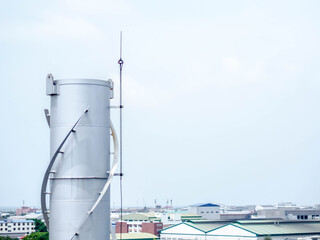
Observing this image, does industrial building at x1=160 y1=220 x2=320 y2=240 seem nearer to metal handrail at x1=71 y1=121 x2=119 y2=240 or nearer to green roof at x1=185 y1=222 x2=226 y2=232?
green roof at x1=185 y1=222 x2=226 y2=232

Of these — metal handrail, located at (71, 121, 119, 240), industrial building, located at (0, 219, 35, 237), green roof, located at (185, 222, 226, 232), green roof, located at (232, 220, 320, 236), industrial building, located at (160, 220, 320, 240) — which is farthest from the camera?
industrial building, located at (0, 219, 35, 237)

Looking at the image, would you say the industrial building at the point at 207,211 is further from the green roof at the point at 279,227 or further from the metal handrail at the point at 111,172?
the metal handrail at the point at 111,172

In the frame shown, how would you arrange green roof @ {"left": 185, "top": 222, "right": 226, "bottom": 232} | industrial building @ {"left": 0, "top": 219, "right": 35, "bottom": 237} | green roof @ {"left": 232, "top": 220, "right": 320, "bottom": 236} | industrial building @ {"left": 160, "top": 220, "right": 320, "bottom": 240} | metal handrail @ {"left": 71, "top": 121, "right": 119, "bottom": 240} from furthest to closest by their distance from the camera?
industrial building @ {"left": 0, "top": 219, "right": 35, "bottom": 237}, green roof @ {"left": 185, "top": 222, "right": 226, "bottom": 232}, green roof @ {"left": 232, "top": 220, "right": 320, "bottom": 236}, industrial building @ {"left": 160, "top": 220, "right": 320, "bottom": 240}, metal handrail @ {"left": 71, "top": 121, "right": 119, "bottom": 240}

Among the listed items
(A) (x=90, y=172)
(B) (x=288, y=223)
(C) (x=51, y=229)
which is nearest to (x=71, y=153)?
(A) (x=90, y=172)

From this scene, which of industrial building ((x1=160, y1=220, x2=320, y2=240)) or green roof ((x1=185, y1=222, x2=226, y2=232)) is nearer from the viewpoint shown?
industrial building ((x1=160, y1=220, x2=320, y2=240))

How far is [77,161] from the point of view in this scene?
8.09m

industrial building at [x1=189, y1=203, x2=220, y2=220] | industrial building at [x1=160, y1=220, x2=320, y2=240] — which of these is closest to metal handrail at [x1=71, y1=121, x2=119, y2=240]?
industrial building at [x1=160, y1=220, x2=320, y2=240]

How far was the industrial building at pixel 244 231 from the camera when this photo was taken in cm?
5384

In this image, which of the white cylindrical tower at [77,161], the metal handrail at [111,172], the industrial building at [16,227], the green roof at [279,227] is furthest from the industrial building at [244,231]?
the white cylindrical tower at [77,161]

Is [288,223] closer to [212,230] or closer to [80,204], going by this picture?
[212,230]

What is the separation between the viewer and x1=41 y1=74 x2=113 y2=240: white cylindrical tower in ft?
26.4

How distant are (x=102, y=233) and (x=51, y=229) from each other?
73cm

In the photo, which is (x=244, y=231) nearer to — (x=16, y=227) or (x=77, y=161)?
(x=77, y=161)

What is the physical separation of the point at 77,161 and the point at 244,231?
155 ft
